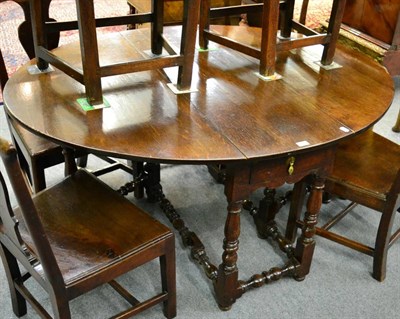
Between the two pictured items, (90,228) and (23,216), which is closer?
(23,216)

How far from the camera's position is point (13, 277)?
5.19ft

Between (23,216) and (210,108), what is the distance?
67 cm

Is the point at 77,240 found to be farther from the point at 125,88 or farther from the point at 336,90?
the point at 336,90

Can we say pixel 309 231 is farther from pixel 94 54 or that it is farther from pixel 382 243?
A: pixel 94 54

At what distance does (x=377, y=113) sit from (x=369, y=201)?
1.32ft

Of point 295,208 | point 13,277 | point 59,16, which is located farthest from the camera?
point 59,16

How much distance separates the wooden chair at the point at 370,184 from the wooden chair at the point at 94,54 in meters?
0.73

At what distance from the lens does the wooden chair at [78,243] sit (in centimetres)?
122

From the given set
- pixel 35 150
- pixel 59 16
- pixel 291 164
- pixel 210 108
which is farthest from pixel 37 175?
pixel 59 16

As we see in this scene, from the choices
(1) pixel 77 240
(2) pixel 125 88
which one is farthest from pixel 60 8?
(1) pixel 77 240

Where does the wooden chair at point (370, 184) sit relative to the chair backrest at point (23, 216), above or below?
below

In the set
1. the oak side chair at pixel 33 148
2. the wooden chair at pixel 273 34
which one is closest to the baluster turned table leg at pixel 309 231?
the wooden chair at pixel 273 34

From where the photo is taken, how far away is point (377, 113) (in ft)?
4.87

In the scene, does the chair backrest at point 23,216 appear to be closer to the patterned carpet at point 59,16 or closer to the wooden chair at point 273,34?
the wooden chair at point 273,34
